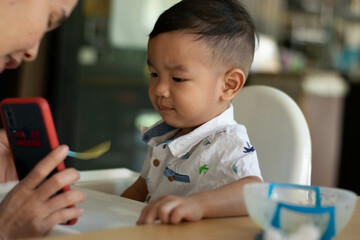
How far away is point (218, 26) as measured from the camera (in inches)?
40.5

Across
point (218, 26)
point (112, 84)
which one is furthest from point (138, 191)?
point (112, 84)

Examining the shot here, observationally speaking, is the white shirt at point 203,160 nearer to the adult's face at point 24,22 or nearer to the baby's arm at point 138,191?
the baby's arm at point 138,191

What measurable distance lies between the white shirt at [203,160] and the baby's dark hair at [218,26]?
113 millimetres

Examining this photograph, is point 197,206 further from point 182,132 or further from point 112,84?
point 112,84

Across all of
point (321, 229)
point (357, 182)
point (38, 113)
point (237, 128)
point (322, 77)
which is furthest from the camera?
point (357, 182)

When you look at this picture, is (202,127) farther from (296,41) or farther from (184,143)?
(296,41)

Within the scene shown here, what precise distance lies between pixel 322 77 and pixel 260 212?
369 cm

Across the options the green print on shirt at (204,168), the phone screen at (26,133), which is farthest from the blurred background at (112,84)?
the phone screen at (26,133)

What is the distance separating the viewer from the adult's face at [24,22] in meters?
0.71

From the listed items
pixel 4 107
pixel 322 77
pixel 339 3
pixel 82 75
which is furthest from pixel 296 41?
pixel 4 107

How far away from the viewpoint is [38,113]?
0.69 meters

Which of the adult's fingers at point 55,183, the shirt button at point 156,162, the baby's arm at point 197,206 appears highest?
the adult's fingers at point 55,183

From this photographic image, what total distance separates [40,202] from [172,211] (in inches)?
7.0

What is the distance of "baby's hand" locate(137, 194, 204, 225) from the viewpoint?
0.66 m
